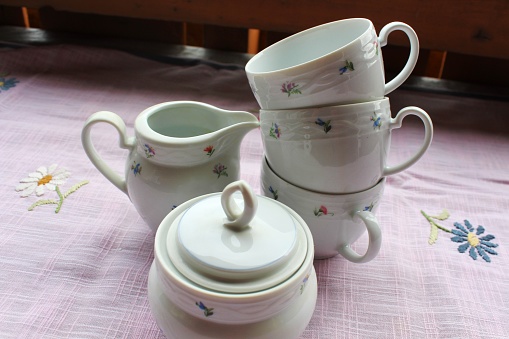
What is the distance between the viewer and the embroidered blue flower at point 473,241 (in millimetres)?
549

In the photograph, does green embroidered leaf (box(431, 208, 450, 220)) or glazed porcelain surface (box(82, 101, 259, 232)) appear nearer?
glazed porcelain surface (box(82, 101, 259, 232))

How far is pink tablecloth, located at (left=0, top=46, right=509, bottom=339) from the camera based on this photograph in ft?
1.49

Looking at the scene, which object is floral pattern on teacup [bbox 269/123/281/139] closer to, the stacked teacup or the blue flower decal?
the stacked teacup

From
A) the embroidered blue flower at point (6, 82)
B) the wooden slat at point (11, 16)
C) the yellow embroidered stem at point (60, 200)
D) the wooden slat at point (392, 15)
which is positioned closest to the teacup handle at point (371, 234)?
the yellow embroidered stem at point (60, 200)

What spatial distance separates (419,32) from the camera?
0.83 metres

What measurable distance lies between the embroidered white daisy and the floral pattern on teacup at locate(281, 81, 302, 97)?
35cm

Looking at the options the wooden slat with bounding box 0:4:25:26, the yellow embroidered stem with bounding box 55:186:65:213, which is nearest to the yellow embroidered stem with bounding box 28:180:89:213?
the yellow embroidered stem with bounding box 55:186:65:213

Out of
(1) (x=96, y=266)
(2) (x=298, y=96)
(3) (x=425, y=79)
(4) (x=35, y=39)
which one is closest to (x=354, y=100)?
(2) (x=298, y=96)

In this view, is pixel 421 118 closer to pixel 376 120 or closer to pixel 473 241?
pixel 376 120

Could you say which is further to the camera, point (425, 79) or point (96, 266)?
point (425, 79)

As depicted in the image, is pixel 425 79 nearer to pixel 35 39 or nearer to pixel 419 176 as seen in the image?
pixel 419 176

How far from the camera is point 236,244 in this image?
360 mm

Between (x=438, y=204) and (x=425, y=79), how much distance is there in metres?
0.47

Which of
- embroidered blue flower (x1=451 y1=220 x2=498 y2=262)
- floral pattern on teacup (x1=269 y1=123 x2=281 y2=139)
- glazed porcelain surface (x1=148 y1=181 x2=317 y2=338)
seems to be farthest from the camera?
embroidered blue flower (x1=451 y1=220 x2=498 y2=262)
